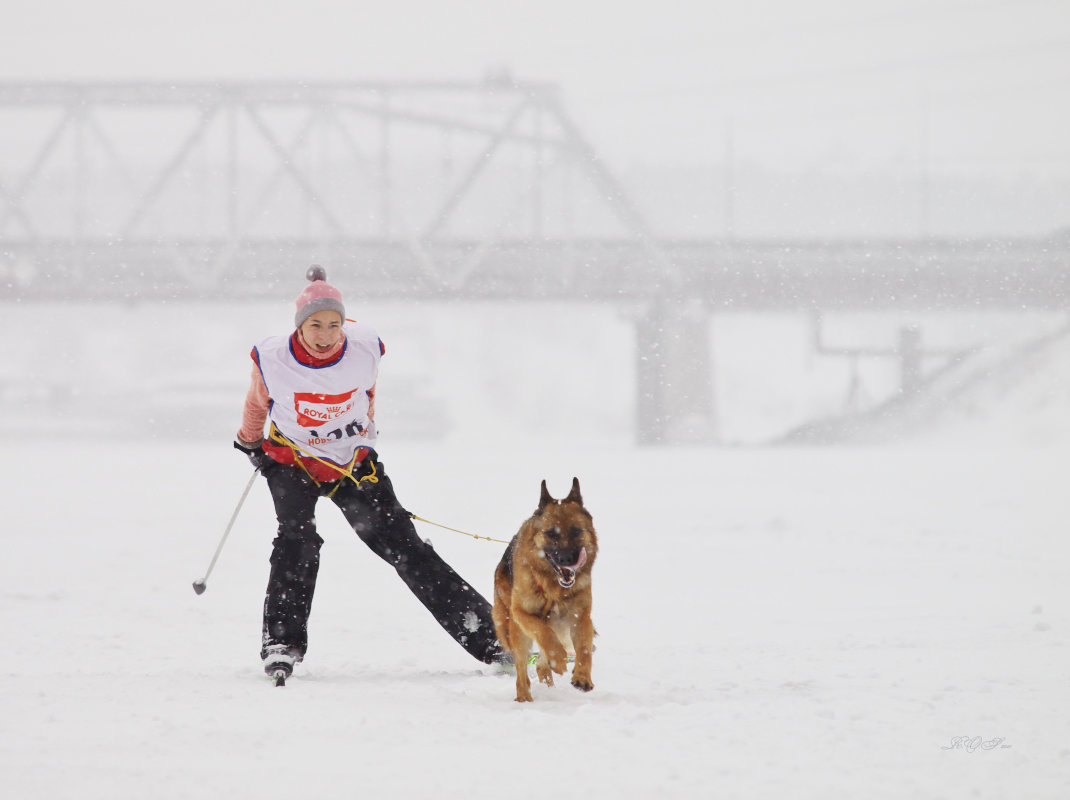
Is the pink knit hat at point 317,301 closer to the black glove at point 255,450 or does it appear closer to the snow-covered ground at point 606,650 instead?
the black glove at point 255,450

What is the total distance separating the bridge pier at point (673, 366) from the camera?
25953 mm

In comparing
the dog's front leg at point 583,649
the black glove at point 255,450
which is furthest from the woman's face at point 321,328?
the dog's front leg at point 583,649

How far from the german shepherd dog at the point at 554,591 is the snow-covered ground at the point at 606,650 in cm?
17

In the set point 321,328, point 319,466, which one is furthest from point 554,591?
point 321,328

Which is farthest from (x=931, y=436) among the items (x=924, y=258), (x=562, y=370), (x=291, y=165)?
(x=562, y=370)

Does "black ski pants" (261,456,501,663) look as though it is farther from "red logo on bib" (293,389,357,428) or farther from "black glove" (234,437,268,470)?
"red logo on bib" (293,389,357,428)

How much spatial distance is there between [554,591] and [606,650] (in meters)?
1.27

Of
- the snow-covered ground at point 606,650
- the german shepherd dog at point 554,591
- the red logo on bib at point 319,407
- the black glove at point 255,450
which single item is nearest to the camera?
the snow-covered ground at point 606,650

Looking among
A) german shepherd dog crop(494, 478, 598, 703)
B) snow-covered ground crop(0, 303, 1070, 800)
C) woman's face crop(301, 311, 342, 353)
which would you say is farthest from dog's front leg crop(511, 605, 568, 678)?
woman's face crop(301, 311, 342, 353)

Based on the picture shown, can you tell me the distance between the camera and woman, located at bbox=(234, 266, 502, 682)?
367cm

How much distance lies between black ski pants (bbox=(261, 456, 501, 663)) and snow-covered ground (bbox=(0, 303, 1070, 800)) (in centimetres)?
20

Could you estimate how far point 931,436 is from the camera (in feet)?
83.1

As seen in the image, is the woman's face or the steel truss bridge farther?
the steel truss bridge

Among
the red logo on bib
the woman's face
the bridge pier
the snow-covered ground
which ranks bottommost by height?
the snow-covered ground
